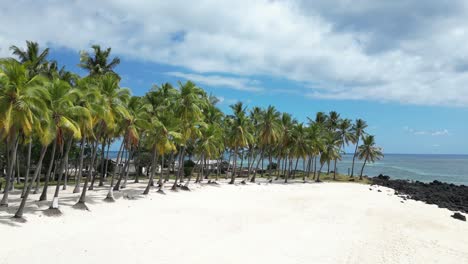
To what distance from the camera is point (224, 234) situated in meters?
17.9

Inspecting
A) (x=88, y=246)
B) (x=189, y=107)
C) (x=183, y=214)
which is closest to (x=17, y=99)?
(x=88, y=246)

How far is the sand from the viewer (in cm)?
1392

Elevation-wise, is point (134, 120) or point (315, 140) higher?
point (315, 140)

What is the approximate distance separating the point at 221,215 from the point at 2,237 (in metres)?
11.9

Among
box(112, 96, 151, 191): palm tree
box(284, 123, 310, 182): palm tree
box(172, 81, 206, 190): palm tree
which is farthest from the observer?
box(284, 123, 310, 182): palm tree

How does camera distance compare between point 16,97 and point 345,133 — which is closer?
point 16,97

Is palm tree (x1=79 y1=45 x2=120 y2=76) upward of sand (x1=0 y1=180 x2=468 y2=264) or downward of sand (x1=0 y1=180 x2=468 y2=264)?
upward

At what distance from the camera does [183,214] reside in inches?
875

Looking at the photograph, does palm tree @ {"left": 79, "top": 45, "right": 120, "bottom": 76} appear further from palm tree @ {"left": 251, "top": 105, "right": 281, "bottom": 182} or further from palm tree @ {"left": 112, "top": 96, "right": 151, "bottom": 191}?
palm tree @ {"left": 251, "top": 105, "right": 281, "bottom": 182}

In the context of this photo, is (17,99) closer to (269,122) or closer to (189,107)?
(189,107)

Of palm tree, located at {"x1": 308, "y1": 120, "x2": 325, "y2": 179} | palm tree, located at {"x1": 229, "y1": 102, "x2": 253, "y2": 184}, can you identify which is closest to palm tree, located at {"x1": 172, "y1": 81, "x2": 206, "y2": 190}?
palm tree, located at {"x1": 229, "y1": 102, "x2": 253, "y2": 184}

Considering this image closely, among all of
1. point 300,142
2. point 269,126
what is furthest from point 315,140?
point 269,126

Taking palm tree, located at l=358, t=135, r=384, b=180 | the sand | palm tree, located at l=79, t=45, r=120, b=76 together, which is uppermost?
palm tree, located at l=79, t=45, r=120, b=76

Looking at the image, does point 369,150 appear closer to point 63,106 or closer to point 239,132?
point 239,132
